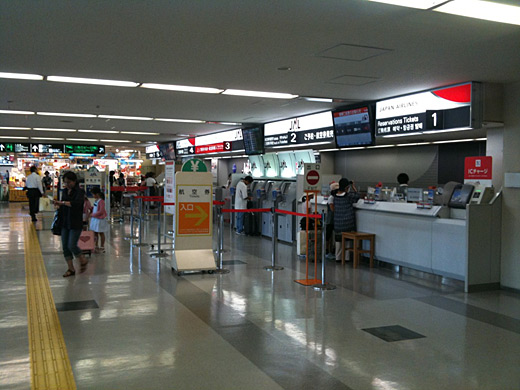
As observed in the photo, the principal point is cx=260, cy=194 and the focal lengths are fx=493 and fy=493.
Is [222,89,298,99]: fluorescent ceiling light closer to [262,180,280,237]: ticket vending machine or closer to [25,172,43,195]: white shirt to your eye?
[262,180,280,237]: ticket vending machine

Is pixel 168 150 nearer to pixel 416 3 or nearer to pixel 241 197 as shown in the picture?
pixel 241 197

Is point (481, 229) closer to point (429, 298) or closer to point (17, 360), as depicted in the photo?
point (429, 298)

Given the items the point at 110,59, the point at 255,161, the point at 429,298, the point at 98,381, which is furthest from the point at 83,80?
the point at 255,161

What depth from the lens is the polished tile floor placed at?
12.5 feet

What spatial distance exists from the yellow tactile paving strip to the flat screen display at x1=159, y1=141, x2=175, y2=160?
12.7 m

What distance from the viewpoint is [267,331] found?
493cm

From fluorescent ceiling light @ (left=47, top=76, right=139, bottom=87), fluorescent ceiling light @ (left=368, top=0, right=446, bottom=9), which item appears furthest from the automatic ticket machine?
fluorescent ceiling light @ (left=368, top=0, right=446, bottom=9)

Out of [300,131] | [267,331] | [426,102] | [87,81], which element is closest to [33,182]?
[300,131]

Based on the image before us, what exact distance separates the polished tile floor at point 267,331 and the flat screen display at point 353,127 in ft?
8.91

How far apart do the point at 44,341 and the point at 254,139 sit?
969cm

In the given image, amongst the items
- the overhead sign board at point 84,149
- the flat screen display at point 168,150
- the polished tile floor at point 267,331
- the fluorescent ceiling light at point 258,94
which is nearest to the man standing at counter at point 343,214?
the polished tile floor at point 267,331

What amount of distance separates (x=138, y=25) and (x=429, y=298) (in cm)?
484

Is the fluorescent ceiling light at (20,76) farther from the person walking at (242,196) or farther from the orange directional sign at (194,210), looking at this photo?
the person walking at (242,196)

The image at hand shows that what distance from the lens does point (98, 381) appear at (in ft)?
12.0
